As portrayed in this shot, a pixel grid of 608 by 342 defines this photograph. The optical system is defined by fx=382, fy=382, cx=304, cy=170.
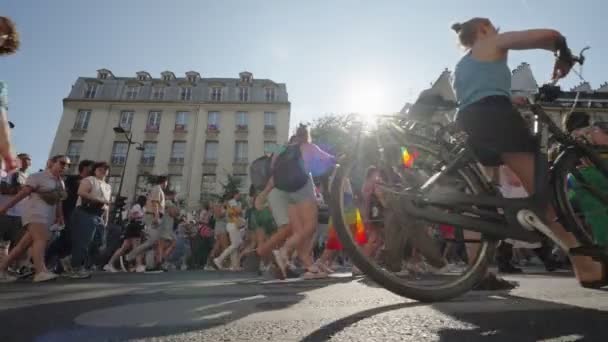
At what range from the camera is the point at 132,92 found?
139 feet

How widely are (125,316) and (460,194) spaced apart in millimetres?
1861

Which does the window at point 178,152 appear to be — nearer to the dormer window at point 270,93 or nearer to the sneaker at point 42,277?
the dormer window at point 270,93

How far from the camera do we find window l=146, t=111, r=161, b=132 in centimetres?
3942

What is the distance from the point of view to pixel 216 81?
4409 centimetres

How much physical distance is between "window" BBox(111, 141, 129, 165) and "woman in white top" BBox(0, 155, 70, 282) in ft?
117

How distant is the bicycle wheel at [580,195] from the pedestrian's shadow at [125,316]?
163 cm

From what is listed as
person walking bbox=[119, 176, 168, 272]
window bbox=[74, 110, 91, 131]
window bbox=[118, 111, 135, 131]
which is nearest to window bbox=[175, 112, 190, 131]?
window bbox=[118, 111, 135, 131]

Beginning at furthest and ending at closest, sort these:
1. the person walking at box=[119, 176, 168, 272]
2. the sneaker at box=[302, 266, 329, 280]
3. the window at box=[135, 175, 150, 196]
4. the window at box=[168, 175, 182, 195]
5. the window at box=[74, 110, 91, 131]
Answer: the window at box=[74, 110, 91, 131] < the window at box=[168, 175, 182, 195] < the window at box=[135, 175, 150, 196] < the person walking at box=[119, 176, 168, 272] < the sneaker at box=[302, 266, 329, 280]

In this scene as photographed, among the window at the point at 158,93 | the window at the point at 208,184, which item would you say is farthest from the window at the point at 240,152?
the window at the point at 158,93

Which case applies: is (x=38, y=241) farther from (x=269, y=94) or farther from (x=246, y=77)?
(x=246, y=77)

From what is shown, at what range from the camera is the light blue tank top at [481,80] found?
84.2 inches

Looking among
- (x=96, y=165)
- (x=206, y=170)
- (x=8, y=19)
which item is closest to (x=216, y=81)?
(x=206, y=170)

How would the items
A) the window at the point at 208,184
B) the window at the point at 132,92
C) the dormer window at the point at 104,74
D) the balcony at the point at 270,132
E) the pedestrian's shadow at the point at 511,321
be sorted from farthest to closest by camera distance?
the dormer window at the point at 104,74
the window at the point at 132,92
the balcony at the point at 270,132
the window at the point at 208,184
the pedestrian's shadow at the point at 511,321

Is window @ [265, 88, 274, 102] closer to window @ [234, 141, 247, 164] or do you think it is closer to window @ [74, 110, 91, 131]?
window @ [234, 141, 247, 164]
